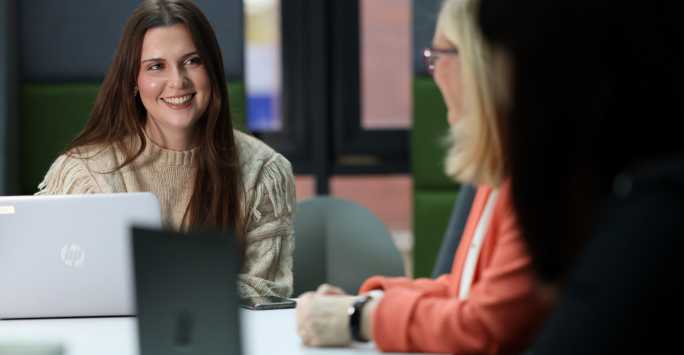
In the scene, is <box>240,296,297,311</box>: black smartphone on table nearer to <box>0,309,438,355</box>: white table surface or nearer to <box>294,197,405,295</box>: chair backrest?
<box>0,309,438,355</box>: white table surface

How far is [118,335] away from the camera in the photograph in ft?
6.28

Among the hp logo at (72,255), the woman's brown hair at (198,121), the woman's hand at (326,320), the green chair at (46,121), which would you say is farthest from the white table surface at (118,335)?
the green chair at (46,121)

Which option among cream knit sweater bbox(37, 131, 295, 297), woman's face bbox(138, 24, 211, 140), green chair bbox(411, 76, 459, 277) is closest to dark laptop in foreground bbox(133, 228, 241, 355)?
cream knit sweater bbox(37, 131, 295, 297)

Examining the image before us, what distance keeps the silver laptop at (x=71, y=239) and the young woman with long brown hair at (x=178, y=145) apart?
759 millimetres

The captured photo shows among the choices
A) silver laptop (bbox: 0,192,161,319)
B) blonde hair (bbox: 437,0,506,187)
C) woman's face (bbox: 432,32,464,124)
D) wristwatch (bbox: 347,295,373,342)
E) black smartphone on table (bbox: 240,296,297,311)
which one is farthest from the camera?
black smartphone on table (bbox: 240,296,297,311)

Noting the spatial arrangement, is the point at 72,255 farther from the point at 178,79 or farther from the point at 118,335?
the point at 178,79

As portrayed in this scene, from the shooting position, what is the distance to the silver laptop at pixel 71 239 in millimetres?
1928

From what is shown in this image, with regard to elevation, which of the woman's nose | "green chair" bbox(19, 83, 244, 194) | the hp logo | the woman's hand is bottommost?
the woman's hand

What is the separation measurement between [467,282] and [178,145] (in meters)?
1.32

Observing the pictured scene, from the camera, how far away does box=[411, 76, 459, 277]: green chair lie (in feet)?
13.3

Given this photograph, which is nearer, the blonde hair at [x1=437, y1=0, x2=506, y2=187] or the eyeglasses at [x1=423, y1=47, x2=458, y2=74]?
the blonde hair at [x1=437, y1=0, x2=506, y2=187]

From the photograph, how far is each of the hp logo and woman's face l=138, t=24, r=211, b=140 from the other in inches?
35.4

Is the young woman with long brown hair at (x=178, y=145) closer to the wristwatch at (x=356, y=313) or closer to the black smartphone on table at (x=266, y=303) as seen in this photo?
the black smartphone on table at (x=266, y=303)

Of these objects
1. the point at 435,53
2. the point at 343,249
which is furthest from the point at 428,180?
the point at 435,53
